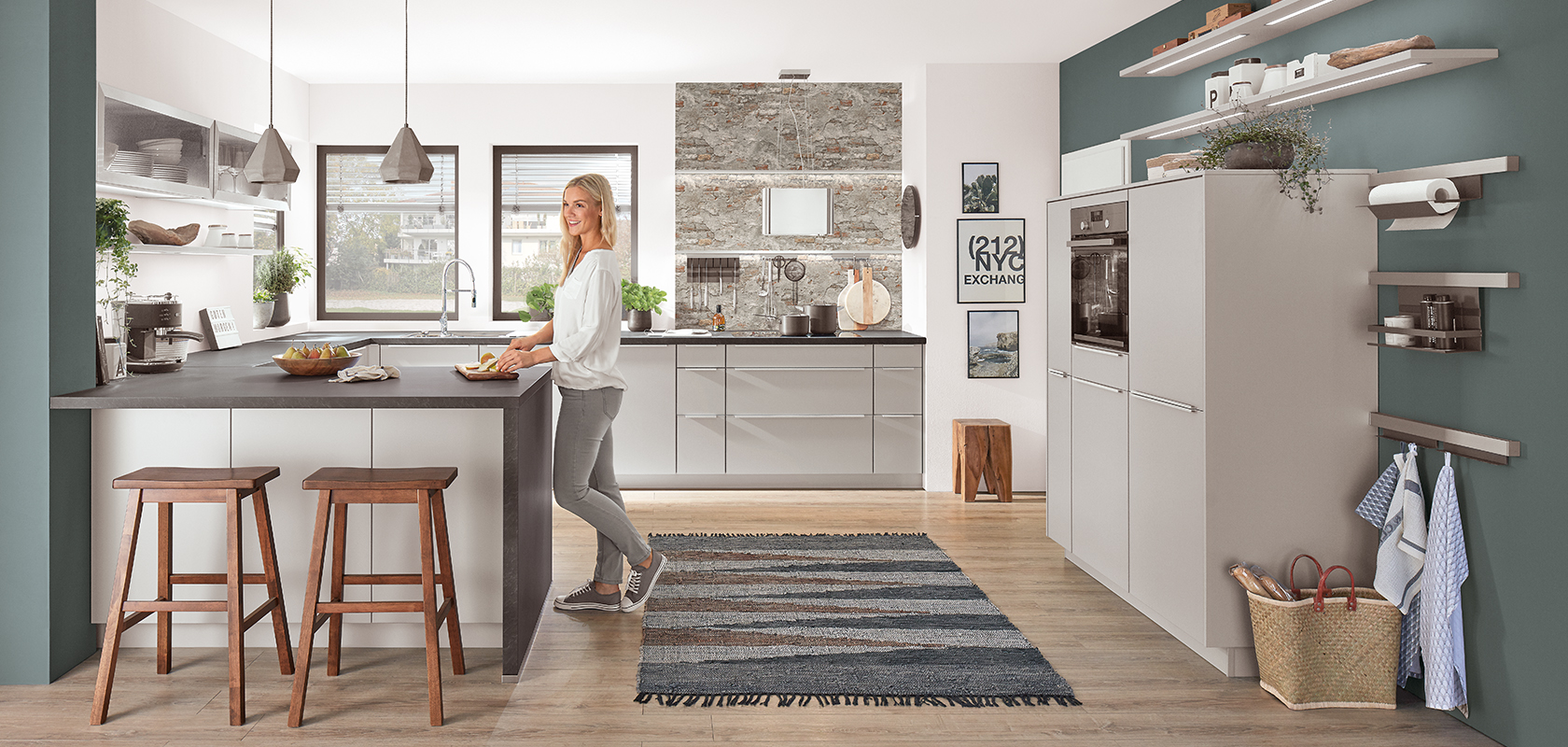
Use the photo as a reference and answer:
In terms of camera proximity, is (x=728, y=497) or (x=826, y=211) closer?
(x=728, y=497)

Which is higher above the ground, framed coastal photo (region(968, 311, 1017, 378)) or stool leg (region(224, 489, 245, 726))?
framed coastal photo (region(968, 311, 1017, 378))

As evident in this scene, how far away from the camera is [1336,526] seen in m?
3.10

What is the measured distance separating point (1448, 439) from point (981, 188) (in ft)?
11.6

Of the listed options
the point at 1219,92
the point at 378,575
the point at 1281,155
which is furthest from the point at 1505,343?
the point at 378,575

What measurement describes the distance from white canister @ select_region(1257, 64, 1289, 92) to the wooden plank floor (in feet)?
6.60

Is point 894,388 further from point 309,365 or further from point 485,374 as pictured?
point 309,365

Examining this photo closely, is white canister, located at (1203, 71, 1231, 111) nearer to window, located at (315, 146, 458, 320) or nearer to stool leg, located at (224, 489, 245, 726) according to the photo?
stool leg, located at (224, 489, 245, 726)

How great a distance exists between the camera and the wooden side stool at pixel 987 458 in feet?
19.1

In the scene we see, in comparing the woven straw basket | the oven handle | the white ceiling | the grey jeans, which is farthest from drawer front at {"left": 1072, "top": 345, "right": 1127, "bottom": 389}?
the grey jeans

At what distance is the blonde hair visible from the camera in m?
3.51

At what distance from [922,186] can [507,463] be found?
3.79 meters

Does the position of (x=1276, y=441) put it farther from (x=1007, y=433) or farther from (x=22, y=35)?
(x=22, y=35)

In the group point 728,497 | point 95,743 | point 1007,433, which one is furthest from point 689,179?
point 95,743

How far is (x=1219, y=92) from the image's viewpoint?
3838 mm
